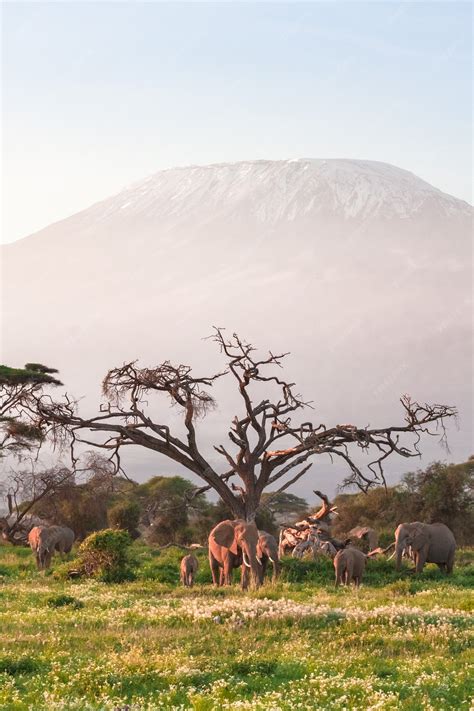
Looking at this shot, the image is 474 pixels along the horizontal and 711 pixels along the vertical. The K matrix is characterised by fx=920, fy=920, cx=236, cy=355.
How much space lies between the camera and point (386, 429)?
142 ft

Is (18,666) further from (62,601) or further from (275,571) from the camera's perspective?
(275,571)

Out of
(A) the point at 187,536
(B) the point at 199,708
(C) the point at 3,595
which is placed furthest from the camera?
(A) the point at 187,536

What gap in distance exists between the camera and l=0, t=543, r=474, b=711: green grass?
45.8ft

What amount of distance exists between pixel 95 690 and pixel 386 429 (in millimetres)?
30406

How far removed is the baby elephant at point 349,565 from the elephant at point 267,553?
2.02 metres

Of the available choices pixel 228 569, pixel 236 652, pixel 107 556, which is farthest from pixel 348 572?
pixel 236 652

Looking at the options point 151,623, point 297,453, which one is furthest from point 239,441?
point 151,623

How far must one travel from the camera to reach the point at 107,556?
32.7 metres

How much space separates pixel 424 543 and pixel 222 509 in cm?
3915

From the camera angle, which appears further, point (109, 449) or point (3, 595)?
point (109, 449)

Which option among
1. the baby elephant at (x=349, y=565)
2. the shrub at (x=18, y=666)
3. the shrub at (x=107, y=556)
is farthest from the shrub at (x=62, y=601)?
the baby elephant at (x=349, y=565)

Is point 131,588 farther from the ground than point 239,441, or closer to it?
closer to it

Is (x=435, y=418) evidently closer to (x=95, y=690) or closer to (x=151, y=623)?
(x=151, y=623)

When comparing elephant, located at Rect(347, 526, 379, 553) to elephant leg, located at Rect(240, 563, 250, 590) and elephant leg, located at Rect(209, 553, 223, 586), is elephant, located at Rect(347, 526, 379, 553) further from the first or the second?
elephant leg, located at Rect(240, 563, 250, 590)
